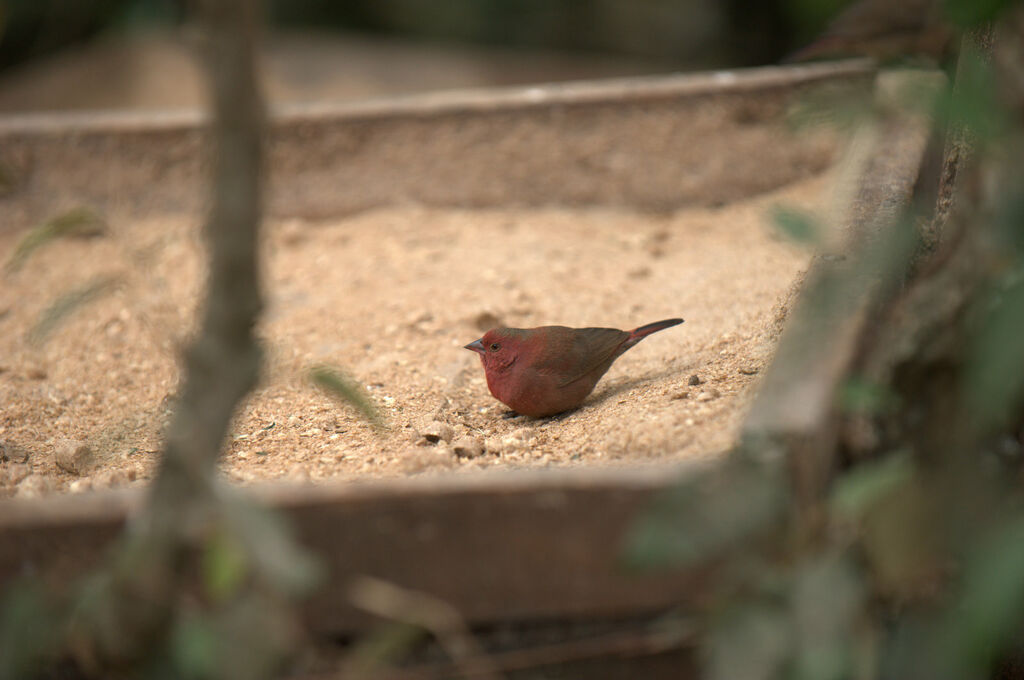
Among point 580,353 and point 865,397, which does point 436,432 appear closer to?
point 580,353

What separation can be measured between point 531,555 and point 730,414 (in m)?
0.58

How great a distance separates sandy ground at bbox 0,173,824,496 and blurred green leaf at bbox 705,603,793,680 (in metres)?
0.39

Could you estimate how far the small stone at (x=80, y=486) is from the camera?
2.19 m

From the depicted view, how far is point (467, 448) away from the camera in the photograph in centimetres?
242

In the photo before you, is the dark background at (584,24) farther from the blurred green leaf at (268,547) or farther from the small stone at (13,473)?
the blurred green leaf at (268,547)

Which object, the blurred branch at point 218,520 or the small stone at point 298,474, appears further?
the small stone at point 298,474

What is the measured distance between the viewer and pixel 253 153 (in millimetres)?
1436

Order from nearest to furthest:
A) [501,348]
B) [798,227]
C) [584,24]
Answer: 1. [798,227]
2. [501,348]
3. [584,24]

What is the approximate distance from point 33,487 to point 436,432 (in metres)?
0.94

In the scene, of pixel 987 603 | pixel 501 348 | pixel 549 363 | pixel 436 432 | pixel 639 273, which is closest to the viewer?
pixel 987 603

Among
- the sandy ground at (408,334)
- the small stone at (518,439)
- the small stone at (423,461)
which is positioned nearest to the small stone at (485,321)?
the sandy ground at (408,334)

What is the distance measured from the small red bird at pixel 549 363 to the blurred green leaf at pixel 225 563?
1.39 meters

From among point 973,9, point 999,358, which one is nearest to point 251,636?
point 999,358

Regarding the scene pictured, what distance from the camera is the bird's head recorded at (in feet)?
9.36
